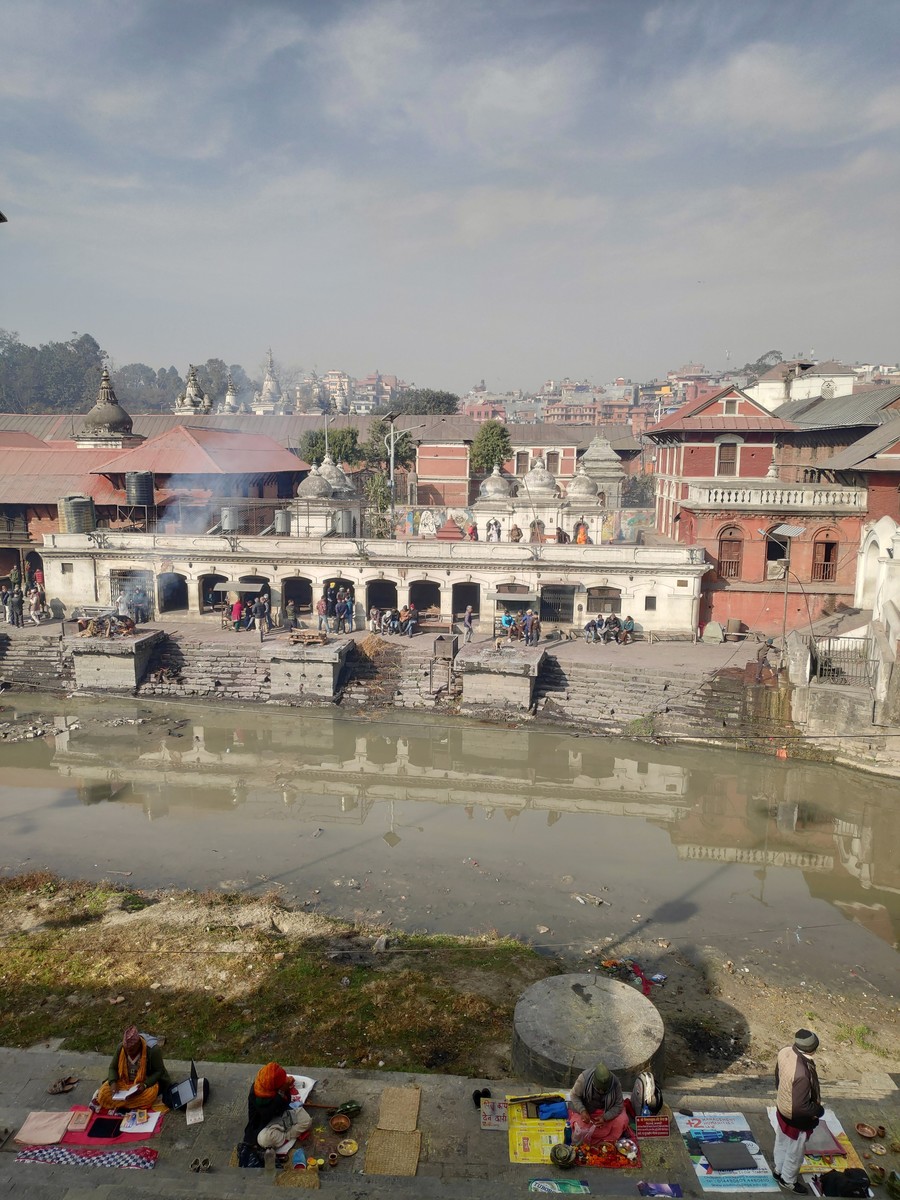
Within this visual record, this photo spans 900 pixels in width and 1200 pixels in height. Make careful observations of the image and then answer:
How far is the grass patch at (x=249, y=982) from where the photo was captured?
34.9 feet

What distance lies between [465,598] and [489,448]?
1249 inches

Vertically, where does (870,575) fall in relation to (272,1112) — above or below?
above

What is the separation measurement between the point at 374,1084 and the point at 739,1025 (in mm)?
5918

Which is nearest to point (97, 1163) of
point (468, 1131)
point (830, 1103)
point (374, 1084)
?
point (374, 1084)

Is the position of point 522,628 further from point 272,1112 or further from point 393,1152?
point 272,1112

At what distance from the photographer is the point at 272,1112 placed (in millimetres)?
7934

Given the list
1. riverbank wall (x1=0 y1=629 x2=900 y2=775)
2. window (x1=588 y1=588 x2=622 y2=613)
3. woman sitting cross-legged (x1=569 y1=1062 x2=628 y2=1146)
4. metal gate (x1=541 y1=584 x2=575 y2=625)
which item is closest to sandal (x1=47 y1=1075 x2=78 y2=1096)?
woman sitting cross-legged (x1=569 y1=1062 x2=628 y2=1146)

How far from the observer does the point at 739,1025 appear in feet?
38.8

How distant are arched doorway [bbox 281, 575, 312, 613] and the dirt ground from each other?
19765mm

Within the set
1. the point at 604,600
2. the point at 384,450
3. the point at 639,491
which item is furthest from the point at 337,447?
the point at 604,600

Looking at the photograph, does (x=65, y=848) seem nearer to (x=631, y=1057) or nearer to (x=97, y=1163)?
(x=97, y=1163)

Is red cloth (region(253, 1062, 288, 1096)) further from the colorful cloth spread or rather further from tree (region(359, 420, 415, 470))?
tree (region(359, 420, 415, 470))

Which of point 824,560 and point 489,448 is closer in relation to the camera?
point 824,560

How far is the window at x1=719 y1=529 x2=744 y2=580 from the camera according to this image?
102ft
